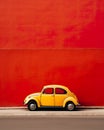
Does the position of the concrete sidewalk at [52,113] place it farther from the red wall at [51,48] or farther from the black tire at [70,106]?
the red wall at [51,48]

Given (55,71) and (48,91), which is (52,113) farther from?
(55,71)

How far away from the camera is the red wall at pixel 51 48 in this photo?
765 inches

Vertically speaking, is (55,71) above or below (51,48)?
below

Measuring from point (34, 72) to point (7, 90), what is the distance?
1616 millimetres

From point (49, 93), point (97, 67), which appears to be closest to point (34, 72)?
point (49, 93)

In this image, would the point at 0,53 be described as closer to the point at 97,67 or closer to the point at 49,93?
the point at 49,93
